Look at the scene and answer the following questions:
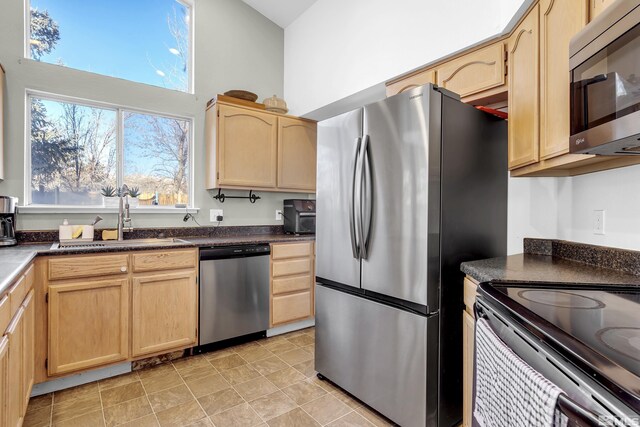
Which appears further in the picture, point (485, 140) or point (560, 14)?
point (485, 140)

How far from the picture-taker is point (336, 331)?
84.9 inches

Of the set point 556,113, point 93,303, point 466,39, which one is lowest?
point 93,303

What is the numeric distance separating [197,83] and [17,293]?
2457mm

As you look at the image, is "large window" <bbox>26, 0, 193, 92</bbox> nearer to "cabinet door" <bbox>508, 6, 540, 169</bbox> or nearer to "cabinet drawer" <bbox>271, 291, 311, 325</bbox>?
"cabinet drawer" <bbox>271, 291, 311, 325</bbox>

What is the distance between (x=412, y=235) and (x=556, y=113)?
82 centimetres

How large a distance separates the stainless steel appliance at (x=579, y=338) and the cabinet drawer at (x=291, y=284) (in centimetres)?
208

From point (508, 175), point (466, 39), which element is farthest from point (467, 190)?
point (466, 39)

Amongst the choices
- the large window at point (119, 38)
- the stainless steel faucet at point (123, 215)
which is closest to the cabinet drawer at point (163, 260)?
the stainless steel faucet at point (123, 215)

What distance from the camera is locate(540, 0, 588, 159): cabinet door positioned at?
1331 millimetres

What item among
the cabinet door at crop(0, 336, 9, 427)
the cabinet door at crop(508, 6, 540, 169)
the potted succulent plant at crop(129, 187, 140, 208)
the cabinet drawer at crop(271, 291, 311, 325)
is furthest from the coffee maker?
the cabinet door at crop(508, 6, 540, 169)

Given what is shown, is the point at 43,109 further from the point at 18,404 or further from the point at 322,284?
the point at 322,284

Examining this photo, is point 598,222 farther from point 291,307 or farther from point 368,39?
point 291,307

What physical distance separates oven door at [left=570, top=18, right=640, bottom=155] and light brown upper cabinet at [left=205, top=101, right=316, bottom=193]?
261 cm

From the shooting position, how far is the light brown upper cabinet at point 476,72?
79.0 inches
